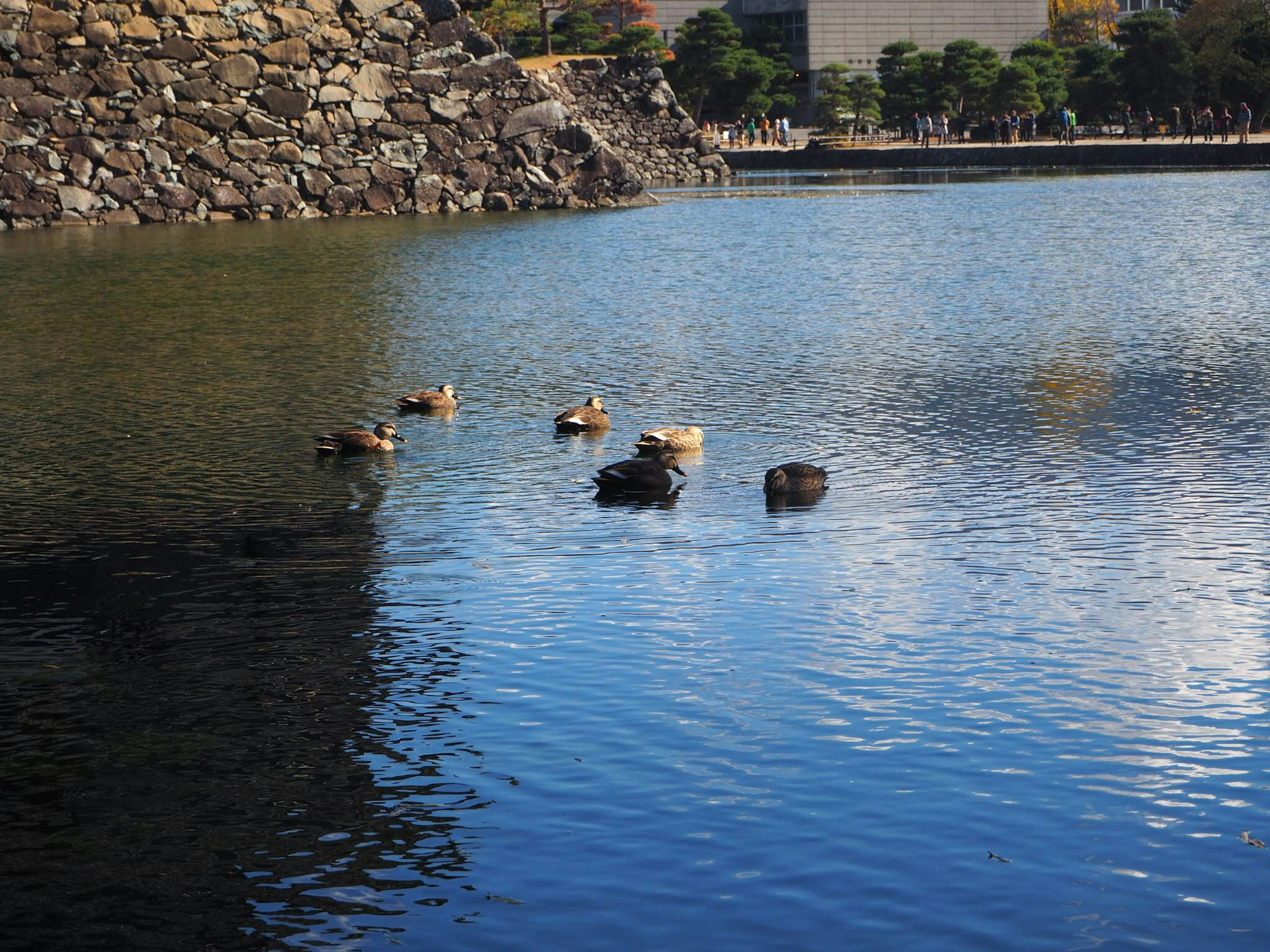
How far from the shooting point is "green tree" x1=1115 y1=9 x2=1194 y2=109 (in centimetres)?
7356

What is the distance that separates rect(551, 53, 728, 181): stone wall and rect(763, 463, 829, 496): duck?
190 ft

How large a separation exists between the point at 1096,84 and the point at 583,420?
7662 cm

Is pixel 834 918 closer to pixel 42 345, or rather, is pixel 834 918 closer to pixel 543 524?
pixel 543 524

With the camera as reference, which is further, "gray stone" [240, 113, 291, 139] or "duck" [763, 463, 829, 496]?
"gray stone" [240, 113, 291, 139]

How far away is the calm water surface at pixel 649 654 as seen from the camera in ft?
16.7

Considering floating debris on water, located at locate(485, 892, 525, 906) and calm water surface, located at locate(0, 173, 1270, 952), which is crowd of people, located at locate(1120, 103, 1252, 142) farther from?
floating debris on water, located at locate(485, 892, 525, 906)

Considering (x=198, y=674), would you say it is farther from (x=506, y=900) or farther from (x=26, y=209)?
(x=26, y=209)

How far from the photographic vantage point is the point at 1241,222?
30453 millimetres

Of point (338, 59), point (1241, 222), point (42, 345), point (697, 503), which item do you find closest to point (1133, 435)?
point (697, 503)

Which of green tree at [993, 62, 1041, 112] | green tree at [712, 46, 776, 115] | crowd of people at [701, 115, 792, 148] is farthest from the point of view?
green tree at [712, 46, 776, 115]

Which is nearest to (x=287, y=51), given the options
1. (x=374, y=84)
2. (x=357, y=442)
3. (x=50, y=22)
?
(x=374, y=84)

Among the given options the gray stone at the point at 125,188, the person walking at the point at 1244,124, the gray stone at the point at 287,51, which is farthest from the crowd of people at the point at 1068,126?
the gray stone at the point at 125,188

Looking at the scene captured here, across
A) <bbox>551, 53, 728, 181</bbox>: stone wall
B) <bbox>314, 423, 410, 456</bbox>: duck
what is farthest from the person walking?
<bbox>314, 423, 410, 456</bbox>: duck

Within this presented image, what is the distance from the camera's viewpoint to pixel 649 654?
7.27 m
